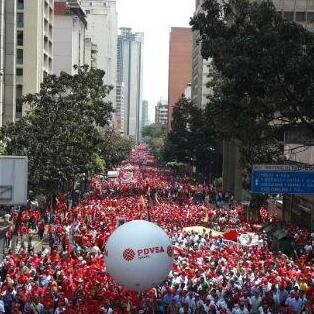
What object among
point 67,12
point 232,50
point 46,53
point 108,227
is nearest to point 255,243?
point 108,227

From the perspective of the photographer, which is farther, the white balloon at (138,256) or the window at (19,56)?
the window at (19,56)

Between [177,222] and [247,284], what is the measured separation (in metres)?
18.5

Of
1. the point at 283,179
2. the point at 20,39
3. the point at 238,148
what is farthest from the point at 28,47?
the point at 283,179

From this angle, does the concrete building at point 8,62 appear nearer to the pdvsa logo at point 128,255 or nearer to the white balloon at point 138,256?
the white balloon at point 138,256

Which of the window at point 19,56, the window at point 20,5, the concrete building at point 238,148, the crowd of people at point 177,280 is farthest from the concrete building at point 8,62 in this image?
the crowd of people at point 177,280

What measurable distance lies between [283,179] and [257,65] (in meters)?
5.81

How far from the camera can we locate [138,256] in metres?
16.2

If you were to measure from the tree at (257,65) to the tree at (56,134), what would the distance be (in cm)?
1757

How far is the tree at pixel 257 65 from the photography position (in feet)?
72.2

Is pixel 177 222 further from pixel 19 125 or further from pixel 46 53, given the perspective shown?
pixel 46 53

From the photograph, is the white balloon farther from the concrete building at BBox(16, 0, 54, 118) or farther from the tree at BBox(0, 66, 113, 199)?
the concrete building at BBox(16, 0, 54, 118)

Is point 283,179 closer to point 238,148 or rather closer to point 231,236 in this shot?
point 231,236

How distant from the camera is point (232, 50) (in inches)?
893

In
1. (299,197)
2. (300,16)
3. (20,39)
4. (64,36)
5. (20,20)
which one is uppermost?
(64,36)
